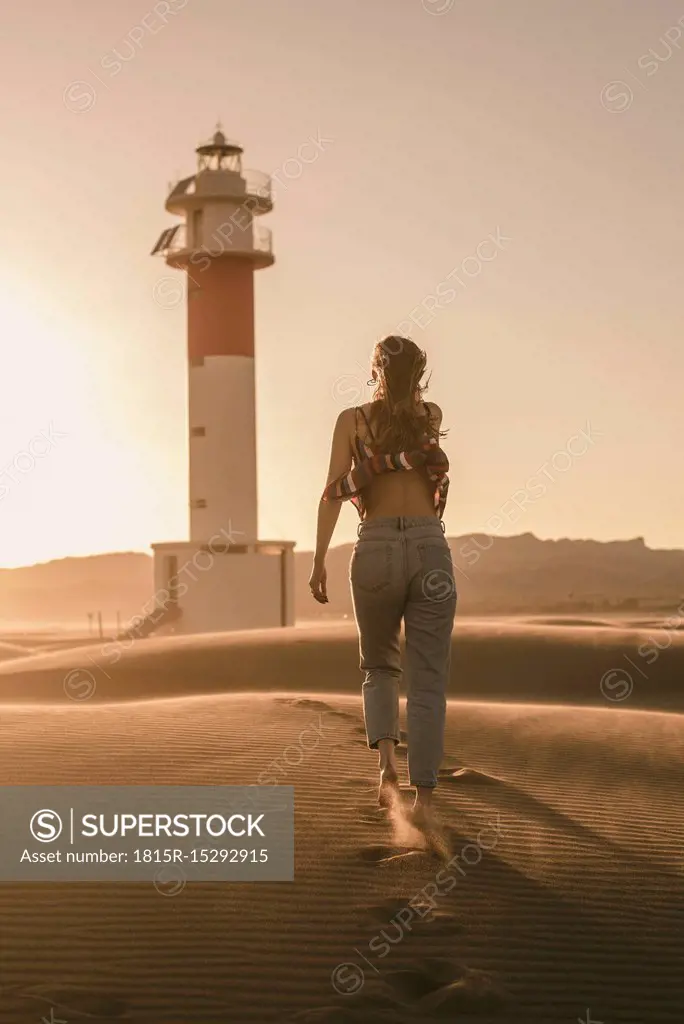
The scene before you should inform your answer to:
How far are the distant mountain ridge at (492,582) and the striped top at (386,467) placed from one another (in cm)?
7493

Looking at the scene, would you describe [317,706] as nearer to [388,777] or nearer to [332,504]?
[388,777]

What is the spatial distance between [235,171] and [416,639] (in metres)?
31.4

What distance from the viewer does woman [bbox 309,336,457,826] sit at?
6.62m

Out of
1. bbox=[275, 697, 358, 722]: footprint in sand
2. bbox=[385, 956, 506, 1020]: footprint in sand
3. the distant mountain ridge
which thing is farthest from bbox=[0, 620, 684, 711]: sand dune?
the distant mountain ridge

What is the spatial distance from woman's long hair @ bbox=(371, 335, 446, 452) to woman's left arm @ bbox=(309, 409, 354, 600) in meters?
0.15

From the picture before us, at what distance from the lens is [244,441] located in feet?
118

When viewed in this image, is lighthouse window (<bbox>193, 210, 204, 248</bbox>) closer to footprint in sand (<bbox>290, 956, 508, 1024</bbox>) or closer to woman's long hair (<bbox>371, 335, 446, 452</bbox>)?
woman's long hair (<bbox>371, 335, 446, 452</bbox>)

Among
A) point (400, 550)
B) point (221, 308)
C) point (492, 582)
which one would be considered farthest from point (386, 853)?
point (492, 582)

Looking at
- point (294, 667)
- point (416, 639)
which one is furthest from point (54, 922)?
point (294, 667)

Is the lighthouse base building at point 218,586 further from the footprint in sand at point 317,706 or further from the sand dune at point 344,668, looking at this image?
the footprint in sand at point 317,706

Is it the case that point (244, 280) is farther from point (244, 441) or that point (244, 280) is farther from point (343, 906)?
point (343, 906)

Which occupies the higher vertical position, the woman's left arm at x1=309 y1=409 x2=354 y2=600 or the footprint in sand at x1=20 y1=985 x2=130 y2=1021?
the woman's left arm at x1=309 y1=409 x2=354 y2=600

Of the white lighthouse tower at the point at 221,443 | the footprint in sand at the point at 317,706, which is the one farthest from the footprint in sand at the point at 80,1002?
the white lighthouse tower at the point at 221,443

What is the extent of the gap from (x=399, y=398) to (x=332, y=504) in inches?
23.7
